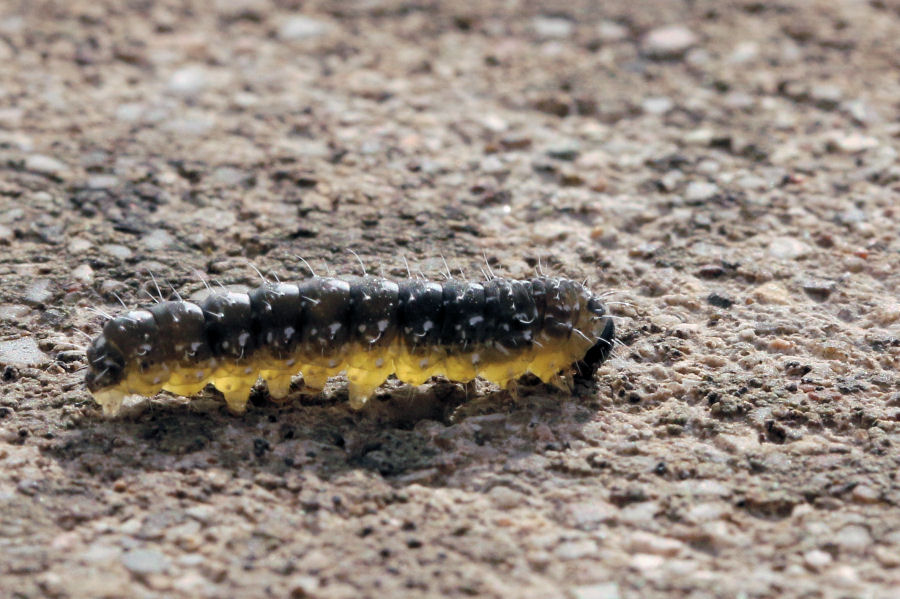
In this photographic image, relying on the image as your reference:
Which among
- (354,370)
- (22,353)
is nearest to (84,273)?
(22,353)

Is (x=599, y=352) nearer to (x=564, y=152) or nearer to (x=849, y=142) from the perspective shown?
(x=564, y=152)

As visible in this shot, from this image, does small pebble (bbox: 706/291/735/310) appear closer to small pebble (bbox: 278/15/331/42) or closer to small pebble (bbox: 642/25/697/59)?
small pebble (bbox: 642/25/697/59)

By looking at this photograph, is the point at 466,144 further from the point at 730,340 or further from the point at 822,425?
the point at 822,425

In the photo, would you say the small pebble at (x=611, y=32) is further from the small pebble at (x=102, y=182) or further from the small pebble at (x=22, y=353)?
the small pebble at (x=22, y=353)

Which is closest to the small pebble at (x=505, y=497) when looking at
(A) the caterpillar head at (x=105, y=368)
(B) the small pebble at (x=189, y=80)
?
(A) the caterpillar head at (x=105, y=368)

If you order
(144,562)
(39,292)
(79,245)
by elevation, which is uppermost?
(79,245)
